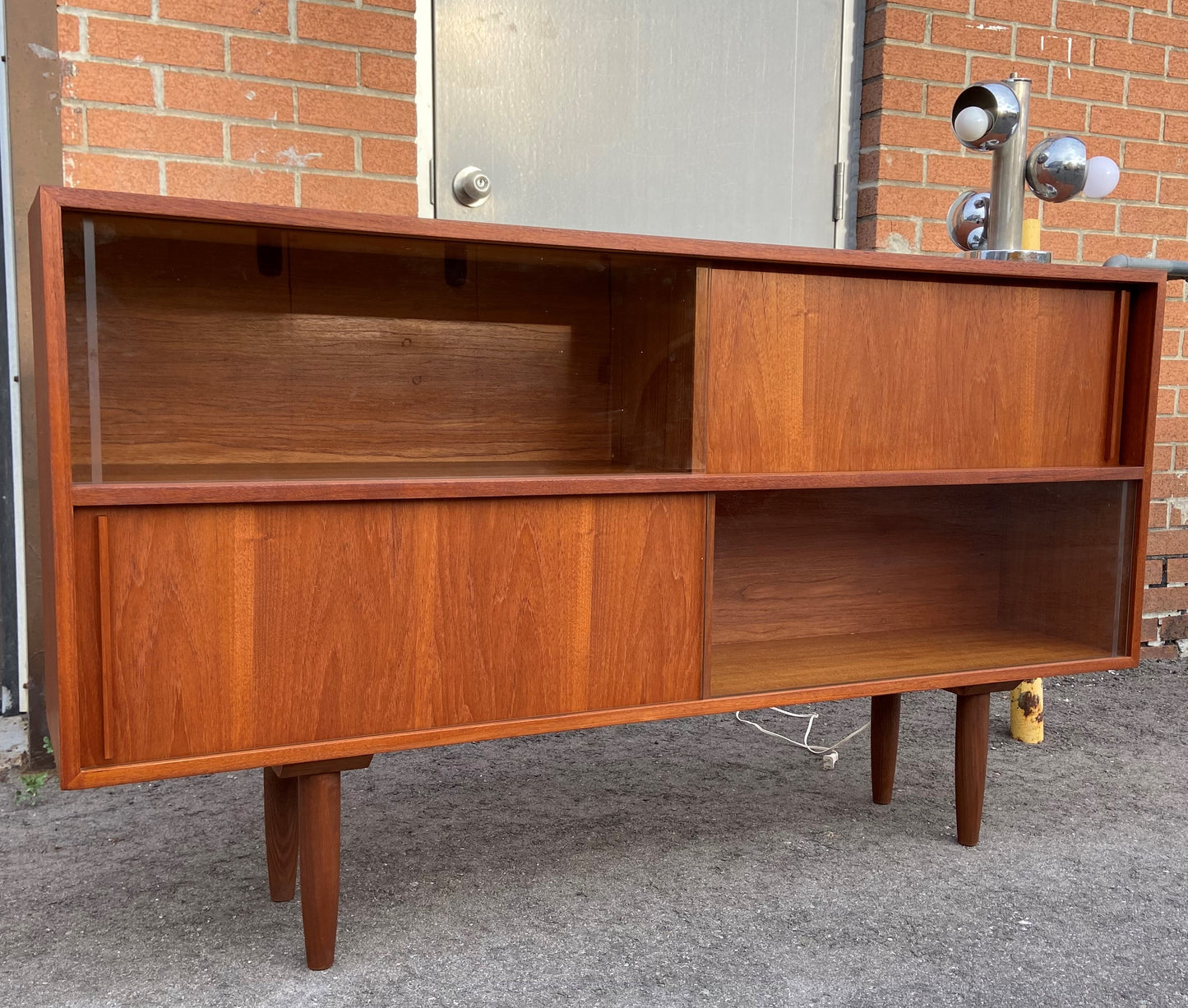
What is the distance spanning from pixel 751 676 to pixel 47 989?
1.08 metres

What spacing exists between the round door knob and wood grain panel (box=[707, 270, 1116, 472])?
38.5 inches

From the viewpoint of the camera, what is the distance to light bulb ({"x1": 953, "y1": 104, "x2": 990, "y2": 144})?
1.81 metres

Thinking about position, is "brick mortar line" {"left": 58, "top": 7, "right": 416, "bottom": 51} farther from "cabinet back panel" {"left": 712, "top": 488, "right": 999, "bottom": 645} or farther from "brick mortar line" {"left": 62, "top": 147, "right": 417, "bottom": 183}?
"cabinet back panel" {"left": 712, "top": 488, "right": 999, "bottom": 645}

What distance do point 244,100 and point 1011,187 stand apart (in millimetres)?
1481

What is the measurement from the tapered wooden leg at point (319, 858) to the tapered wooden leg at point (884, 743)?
3.64 feet

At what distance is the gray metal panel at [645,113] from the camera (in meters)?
2.29

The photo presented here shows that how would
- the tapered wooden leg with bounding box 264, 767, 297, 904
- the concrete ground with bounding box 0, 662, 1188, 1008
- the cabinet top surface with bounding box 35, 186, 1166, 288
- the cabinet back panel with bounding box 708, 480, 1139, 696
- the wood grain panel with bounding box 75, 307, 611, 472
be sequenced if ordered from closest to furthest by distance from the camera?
the cabinet top surface with bounding box 35, 186, 1166, 288 → the wood grain panel with bounding box 75, 307, 611, 472 → the concrete ground with bounding box 0, 662, 1188, 1008 → the tapered wooden leg with bounding box 264, 767, 297, 904 → the cabinet back panel with bounding box 708, 480, 1139, 696

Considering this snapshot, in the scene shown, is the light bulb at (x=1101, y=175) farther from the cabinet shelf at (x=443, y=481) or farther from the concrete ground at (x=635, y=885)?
the concrete ground at (x=635, y=885)

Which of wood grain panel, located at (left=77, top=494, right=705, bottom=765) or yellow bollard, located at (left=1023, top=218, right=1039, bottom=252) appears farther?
yellow bollard, located at (left=1023, top=218, right=1039, bottom=252)

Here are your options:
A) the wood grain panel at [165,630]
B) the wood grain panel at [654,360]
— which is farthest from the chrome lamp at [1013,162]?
the wood grain panel at [165,630]

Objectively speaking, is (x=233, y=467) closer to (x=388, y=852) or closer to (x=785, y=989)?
(x=388, y=852)

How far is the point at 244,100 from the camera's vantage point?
6.79 ft

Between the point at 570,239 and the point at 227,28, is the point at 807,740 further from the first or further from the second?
the point at 227,28

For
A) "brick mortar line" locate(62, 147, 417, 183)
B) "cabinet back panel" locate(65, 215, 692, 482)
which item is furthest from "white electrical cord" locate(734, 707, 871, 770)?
"brick mortar line" locate(62, 147, 417, 183)
